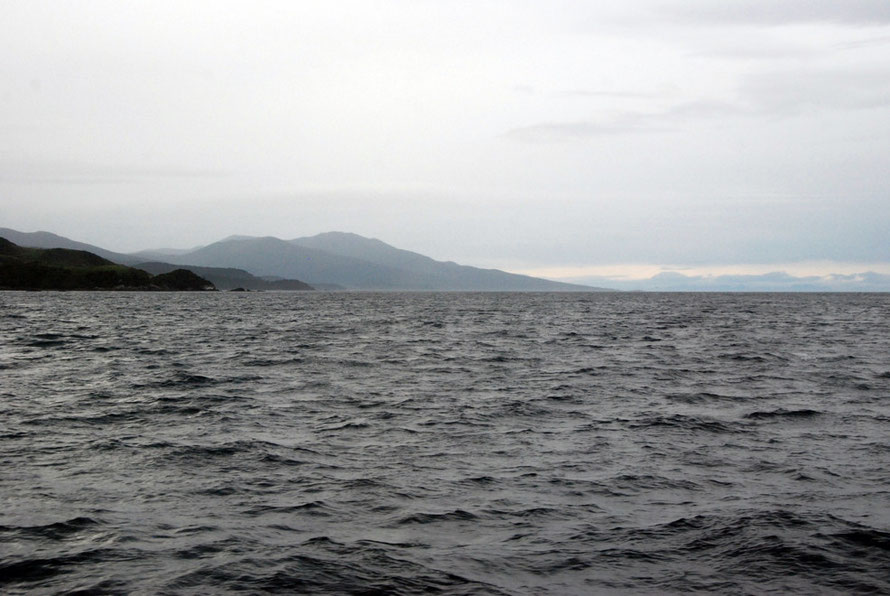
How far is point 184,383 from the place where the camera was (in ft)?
103

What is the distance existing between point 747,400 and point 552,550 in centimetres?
1810

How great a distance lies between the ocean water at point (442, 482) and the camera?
10992mm

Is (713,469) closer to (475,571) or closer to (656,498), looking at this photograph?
(656,498)

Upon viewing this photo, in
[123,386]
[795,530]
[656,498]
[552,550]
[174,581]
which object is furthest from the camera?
[123,386]

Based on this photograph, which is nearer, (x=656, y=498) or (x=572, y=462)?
(x=656, y=498)

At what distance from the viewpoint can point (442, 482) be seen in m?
16.0

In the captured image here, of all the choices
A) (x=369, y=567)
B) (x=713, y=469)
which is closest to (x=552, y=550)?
(x=369, y=567)

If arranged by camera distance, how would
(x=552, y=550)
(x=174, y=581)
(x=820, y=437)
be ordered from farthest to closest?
(x=820, y=437)
(x=552, y=550)
(x=174, y=581)

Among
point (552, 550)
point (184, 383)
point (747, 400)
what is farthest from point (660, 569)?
point (184, 383)

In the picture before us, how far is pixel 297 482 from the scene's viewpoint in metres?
15.8

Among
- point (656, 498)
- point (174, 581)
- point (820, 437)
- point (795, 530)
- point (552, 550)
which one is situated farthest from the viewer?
point (820, 437)

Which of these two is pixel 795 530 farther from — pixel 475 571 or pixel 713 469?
pixel 475 571

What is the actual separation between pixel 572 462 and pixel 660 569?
6.68 meters

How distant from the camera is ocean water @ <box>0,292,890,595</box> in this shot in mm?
10992
